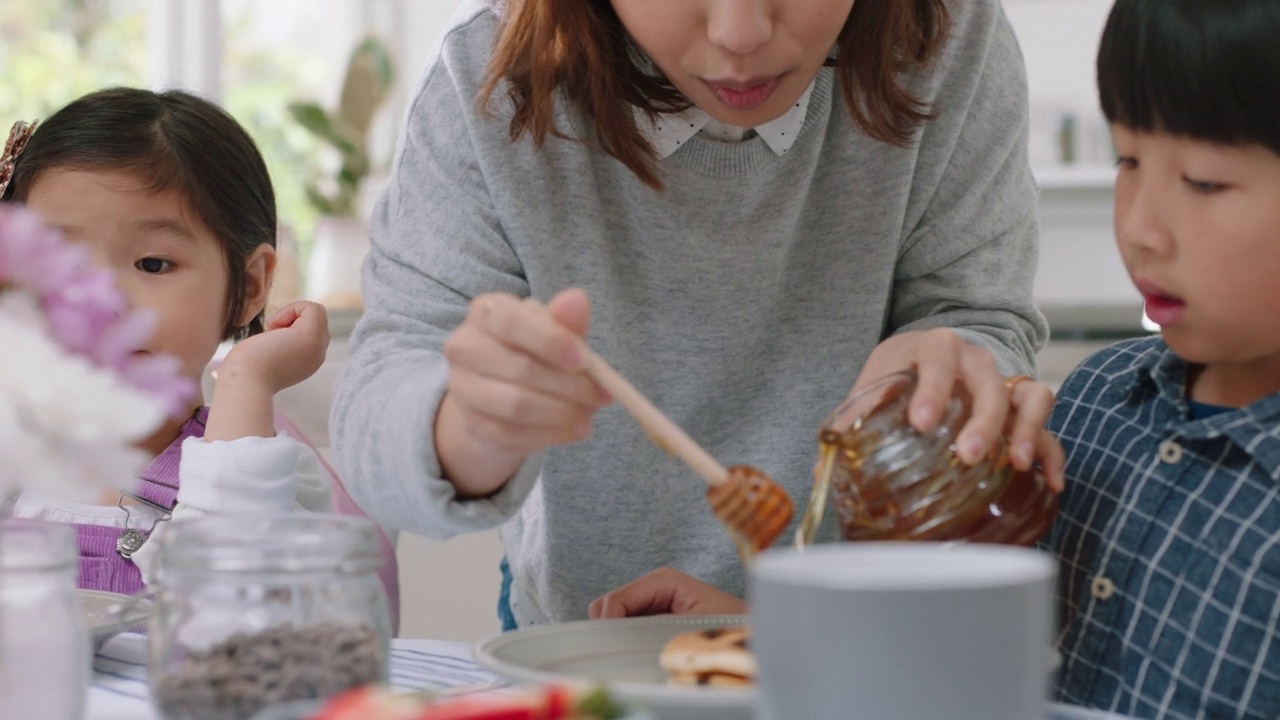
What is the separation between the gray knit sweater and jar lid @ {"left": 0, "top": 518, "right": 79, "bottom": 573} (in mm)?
470

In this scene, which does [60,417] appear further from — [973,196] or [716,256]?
[973,196]

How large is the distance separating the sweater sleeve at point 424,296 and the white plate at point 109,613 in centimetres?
17

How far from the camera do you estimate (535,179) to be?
46.4 inches

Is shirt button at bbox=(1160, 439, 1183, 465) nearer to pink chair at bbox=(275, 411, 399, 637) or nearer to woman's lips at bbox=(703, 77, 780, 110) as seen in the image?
woman's lips at bbox=(703, 77, 780, 110)

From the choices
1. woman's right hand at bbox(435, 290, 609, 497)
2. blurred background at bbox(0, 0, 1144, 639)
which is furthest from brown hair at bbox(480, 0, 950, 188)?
blurred background at bbox(0, 0, 1144, 639)

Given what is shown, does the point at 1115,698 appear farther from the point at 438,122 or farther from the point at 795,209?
the point at 438,122

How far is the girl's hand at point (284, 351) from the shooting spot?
1.46 meters

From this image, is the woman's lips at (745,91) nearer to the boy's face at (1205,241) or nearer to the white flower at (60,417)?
the boy's face at (1205,241)

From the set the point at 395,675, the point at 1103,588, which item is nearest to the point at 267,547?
the point at 395,675

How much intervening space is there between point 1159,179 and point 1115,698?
1.23 ft

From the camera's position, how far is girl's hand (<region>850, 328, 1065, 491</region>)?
31.6 inches

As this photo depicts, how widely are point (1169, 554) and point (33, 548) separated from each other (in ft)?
2.46

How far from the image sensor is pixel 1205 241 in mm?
896

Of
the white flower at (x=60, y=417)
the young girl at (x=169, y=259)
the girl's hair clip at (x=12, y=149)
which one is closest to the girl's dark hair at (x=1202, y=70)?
the white flower at (x=60, y=417)
